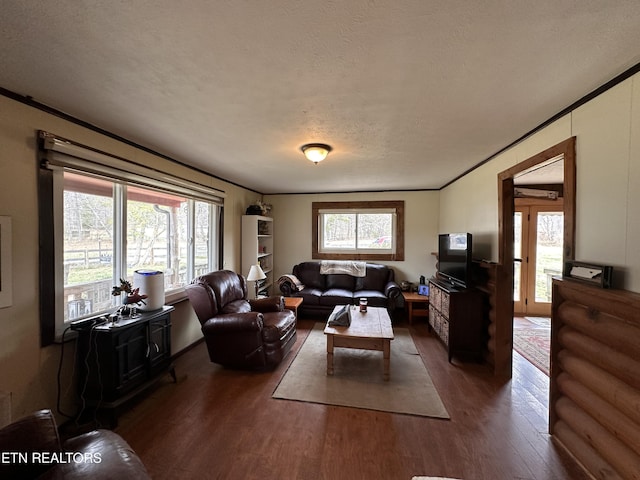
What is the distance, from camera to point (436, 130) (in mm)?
2213

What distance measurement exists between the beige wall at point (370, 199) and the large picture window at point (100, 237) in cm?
220

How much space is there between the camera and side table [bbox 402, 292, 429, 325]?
4.36 meters

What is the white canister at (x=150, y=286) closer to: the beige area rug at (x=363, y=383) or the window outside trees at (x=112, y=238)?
the window outside trees at (x=112, y=238)

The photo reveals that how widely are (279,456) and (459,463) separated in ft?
3.90

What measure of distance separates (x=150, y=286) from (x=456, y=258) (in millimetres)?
3523

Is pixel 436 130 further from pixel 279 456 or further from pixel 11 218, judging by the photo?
pixel 11 218

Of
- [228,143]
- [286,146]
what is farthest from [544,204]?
[228,143]

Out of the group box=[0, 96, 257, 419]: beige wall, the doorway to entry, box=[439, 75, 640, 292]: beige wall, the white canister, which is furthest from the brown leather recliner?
the doorway to entry

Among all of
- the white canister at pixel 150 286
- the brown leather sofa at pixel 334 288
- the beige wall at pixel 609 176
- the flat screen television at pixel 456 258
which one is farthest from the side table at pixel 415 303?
the white canister at pixel 150 286

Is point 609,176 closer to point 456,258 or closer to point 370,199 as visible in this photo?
point 456,258

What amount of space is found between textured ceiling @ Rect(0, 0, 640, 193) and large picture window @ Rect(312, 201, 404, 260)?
285 centimetres

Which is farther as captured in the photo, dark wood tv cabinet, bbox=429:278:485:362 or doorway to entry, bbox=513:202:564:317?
doorway to entry, bbox=513:202:564:317

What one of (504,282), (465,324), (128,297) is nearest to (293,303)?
(128,297)

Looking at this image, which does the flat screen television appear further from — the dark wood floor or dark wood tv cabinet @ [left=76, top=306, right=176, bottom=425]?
dark wood tv cabinet @ [left=76, top=306, right=176, bottom=425]
